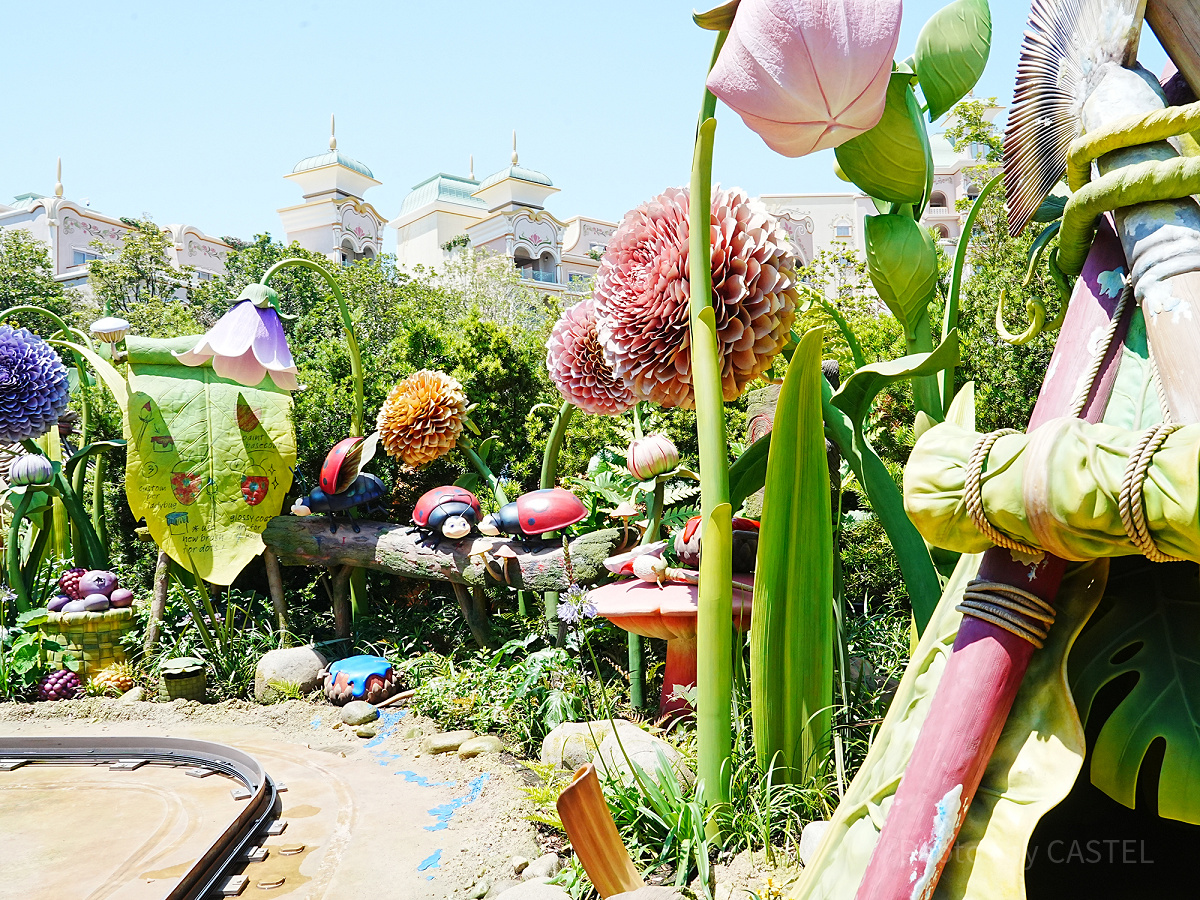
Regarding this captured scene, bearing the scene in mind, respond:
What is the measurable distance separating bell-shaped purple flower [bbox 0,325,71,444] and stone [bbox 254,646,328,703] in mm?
2488

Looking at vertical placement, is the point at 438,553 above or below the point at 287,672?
above

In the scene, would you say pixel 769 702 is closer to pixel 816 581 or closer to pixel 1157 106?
pixel 816 581

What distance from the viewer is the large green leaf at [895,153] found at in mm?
1938

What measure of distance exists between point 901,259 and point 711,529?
2.66 ft

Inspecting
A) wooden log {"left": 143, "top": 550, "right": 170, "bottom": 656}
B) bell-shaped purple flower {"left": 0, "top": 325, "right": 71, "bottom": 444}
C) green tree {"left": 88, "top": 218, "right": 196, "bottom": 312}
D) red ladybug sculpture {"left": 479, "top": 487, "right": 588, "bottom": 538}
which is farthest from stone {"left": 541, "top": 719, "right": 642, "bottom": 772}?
green tree {"left": 88, "top": 218, "right": 196, "bottom": 312}

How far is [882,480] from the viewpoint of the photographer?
211cm

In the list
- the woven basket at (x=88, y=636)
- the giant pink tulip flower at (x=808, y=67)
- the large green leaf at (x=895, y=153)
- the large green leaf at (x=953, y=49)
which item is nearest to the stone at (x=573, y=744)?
the large green leaf at (x=895, y=153)

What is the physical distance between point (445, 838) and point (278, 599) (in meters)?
3.02

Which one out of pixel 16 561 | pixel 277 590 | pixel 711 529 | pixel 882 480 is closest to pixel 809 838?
pixel 711 529

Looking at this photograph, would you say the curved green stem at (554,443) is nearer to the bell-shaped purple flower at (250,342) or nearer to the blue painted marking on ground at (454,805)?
the blue painted marking on ground at (454,805)

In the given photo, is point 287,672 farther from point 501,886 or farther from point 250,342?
point 501,886

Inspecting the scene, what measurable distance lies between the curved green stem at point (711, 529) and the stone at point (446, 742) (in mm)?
2132

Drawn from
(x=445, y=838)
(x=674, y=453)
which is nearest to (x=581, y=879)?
(x=445, y=838)

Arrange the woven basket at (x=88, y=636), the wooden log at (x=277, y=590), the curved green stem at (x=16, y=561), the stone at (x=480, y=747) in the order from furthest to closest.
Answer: the curved green stem at (x=16, y=561)
the wooden log at (x=277, y=590)
the woven basket at (x=88, y=636)
the stone at (x=480, y=747)
